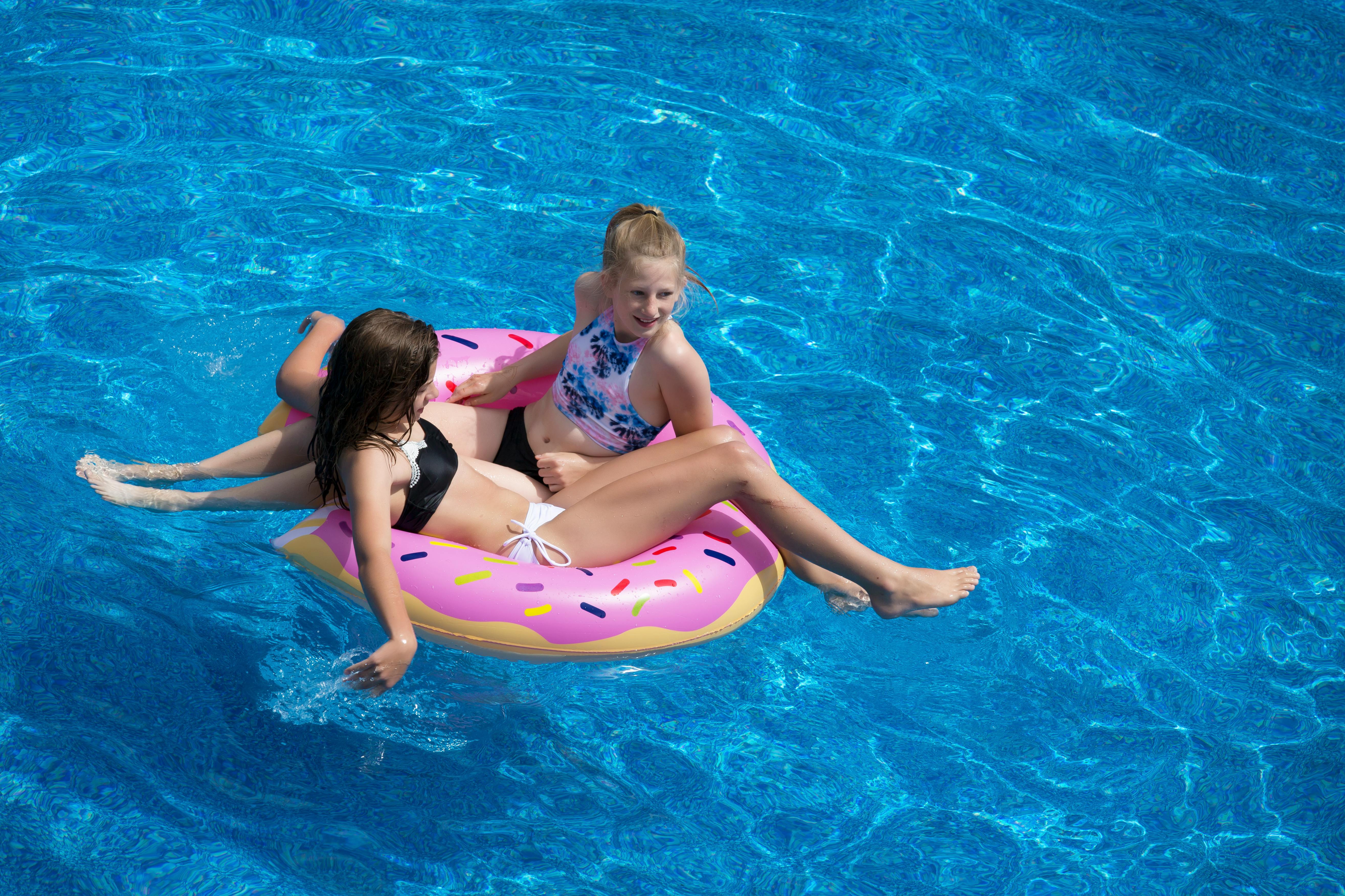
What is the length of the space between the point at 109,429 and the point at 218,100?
258 cm

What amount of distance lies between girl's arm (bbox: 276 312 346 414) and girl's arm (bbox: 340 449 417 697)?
0.46 meters

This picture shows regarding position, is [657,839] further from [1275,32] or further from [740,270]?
[1275,32]

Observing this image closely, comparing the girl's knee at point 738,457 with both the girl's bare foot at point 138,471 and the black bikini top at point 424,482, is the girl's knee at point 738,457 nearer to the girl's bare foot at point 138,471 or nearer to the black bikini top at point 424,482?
the black bikini top at point 424,482

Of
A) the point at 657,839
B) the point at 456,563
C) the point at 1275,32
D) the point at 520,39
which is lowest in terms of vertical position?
the point at 657,839

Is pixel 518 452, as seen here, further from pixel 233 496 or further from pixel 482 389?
pixel 233 496

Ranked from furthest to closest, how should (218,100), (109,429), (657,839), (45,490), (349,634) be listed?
(218,100) < (109,429) < (45,490) < (349,634) < (657,839)

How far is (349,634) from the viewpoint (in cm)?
377

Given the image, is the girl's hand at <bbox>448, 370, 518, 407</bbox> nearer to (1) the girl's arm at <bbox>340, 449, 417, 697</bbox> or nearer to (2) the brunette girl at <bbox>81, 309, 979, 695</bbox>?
(2) the brunette girl at <bbox>81, 309, 979, 695</bbox>

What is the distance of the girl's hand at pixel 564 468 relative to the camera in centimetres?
377

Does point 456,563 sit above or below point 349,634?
above

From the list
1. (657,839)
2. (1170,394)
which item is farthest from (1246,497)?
(657,839)

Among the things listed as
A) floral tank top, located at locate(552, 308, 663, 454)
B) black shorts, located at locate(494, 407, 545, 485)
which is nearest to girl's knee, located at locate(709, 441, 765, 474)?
floral tank top, located at locate(552, 308, 663, 454)

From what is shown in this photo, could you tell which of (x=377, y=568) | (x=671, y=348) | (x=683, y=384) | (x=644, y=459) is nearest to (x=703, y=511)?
(x=644, y=459)

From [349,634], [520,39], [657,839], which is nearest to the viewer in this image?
[657,839]
